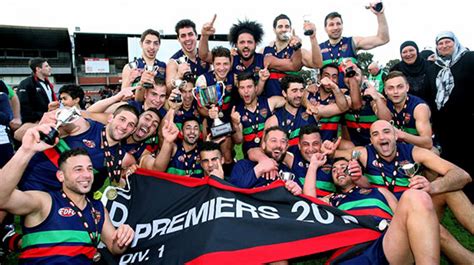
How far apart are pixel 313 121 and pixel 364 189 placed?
1.77 metres

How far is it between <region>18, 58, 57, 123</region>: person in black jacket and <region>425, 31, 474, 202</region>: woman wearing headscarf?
309 inches

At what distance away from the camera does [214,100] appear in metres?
5.52

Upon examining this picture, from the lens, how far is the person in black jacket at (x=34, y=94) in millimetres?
8117

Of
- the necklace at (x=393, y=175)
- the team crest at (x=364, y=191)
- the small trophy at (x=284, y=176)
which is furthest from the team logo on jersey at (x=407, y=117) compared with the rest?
the small trophy at (x=284, y=176)

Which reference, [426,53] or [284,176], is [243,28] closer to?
[284,176]

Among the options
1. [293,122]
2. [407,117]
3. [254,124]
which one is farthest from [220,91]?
[407,117]

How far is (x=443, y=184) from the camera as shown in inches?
157

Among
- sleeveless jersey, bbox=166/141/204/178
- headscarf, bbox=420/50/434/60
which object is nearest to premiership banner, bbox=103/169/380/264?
sleeveless jersey, bbox=166/141/204/178

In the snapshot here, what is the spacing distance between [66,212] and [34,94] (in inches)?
227

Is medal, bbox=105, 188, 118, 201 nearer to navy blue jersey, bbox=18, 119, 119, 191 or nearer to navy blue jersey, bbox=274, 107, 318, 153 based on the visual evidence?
navy blue jersey, bbox=18, 119, 119, 191

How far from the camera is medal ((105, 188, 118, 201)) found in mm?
4164

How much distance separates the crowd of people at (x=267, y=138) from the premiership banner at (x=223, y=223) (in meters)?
0.24

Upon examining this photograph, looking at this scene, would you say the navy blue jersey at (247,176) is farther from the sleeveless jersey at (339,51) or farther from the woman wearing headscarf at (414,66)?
the woman wearing headscarf at (414,66)

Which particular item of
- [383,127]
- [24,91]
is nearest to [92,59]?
[24,91]
